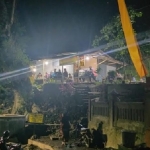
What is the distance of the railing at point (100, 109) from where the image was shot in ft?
44.8

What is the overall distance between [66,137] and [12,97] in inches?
380

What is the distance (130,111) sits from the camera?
1178cm

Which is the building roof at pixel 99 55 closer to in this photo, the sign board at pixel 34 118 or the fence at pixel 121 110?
the sign board at pixel 34 118

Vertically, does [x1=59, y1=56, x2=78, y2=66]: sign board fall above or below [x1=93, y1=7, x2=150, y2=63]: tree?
below

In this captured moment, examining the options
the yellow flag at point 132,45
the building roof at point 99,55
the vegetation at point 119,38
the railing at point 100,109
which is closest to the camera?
the railing at point 100,109

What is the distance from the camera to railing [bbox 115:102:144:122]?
36.8 feet

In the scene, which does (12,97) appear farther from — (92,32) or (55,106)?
(92,32)

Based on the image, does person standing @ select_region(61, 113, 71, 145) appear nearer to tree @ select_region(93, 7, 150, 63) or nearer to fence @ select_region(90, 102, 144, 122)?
fence @ select_region(90, 102, 144, 122)

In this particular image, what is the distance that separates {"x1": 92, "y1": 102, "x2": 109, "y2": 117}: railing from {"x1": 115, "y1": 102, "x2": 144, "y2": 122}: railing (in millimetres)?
1000

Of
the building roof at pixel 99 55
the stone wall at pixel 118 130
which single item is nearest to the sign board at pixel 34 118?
the stone wall at pixel 118 130

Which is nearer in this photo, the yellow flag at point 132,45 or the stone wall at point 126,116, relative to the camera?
the stone wall at point 126,116

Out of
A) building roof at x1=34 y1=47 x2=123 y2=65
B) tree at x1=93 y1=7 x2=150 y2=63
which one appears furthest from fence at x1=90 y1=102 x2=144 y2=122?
building roof at x1=34 y1=47 x2=123 y2=65

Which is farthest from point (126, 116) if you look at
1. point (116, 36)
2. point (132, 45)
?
point (116, 36)

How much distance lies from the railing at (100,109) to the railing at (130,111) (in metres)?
1.00
